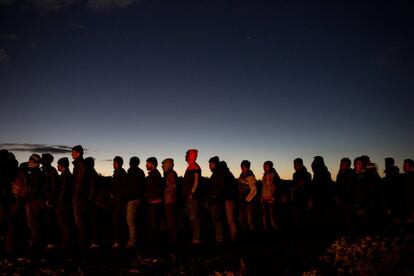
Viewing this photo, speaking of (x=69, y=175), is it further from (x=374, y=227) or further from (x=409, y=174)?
(x=409, y=174)

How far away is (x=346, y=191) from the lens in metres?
10.0

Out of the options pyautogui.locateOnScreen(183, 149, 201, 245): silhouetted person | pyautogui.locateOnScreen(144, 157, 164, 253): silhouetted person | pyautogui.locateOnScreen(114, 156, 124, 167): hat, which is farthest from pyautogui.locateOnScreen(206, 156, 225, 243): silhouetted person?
pyautogui.locateOnScreen(114, 156, 124, 167): hat

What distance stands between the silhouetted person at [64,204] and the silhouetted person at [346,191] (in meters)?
7.26

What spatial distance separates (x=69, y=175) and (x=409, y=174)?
9.48 meters

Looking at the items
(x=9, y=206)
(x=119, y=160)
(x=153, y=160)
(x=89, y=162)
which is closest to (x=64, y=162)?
(x=89, y=162)

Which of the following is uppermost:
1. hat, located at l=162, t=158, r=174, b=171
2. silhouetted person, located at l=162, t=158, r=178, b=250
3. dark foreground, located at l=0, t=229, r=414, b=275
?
hat, located at l=162, t=158, r=174, b=171

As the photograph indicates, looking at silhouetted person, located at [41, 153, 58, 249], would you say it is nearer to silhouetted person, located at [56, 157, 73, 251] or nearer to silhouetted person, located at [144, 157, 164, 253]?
silhouetted person, located at [56, 157, 73, 251]

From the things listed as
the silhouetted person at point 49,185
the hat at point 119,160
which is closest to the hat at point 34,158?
the silhouetted person at point 49,185

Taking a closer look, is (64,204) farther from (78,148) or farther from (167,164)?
(167,164)

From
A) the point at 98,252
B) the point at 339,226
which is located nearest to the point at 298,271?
the point at 98,252

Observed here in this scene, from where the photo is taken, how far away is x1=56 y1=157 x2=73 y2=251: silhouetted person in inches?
320

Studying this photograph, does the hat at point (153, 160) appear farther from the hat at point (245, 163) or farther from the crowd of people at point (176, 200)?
the hat at point (245, 163)

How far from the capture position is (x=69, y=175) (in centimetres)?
849

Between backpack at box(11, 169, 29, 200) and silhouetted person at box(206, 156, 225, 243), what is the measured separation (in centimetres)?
437
